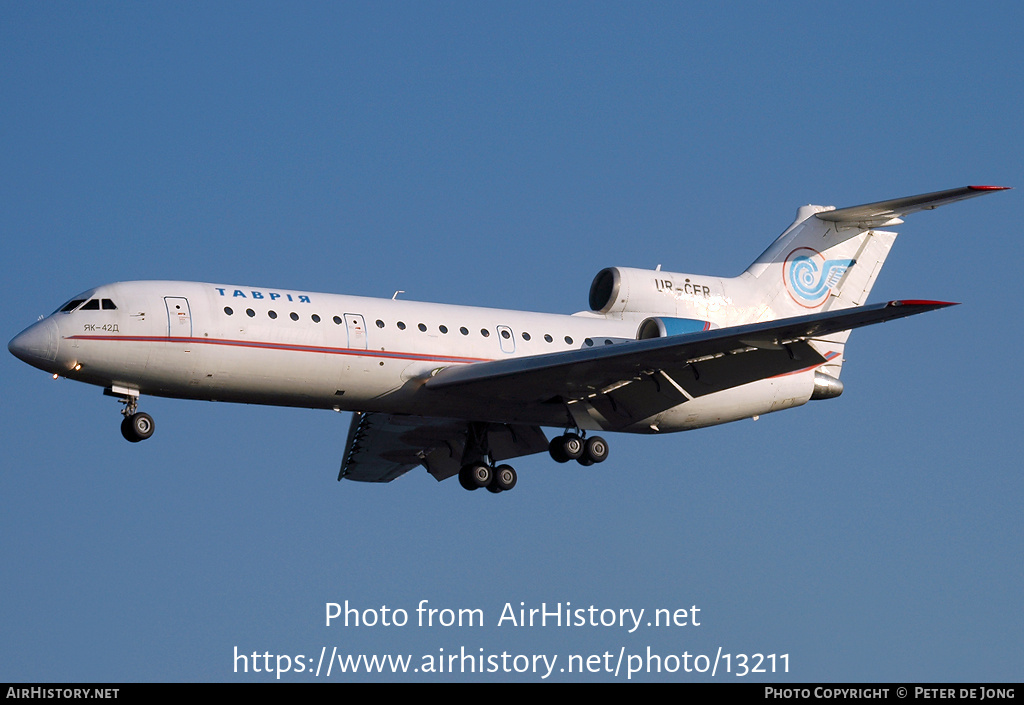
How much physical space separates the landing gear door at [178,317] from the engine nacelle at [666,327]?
912 centimetres

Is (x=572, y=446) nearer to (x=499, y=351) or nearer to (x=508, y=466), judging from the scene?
(x=508, y=466)

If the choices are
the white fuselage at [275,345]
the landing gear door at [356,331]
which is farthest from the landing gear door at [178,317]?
the landing gear door at [356,331]

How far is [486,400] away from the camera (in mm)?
27891

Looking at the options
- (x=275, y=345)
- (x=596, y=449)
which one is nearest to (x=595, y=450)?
(x=596, y=449)

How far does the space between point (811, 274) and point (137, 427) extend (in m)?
14.9

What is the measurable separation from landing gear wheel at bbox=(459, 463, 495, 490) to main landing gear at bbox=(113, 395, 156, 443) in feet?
22.6

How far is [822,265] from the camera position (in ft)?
107

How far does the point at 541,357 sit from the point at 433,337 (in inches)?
81.7

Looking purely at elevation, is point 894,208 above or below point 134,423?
above

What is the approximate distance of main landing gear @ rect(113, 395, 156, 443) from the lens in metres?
25.8

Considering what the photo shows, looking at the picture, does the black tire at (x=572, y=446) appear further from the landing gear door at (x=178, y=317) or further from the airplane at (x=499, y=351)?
the landing gear door at (x=178, y=317)
